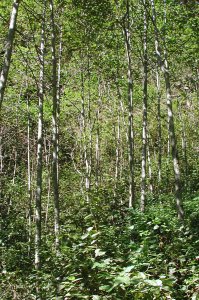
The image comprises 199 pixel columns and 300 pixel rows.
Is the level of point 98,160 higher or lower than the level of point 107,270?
higher

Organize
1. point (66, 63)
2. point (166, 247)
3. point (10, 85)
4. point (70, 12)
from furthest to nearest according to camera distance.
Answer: point (66, 63), point (10, 85), point (70, 12), point (166, 247)

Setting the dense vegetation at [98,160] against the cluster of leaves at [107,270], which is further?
the dense vegetation at [98,160]

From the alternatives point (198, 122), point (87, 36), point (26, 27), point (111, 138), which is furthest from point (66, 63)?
point (198, 122)

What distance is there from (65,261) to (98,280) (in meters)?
1.00

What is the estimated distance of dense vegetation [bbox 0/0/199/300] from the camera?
11.5ft

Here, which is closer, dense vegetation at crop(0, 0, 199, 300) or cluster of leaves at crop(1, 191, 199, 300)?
cluster of leaves at crop(1, 191, 199, 300)

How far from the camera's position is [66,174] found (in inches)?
992

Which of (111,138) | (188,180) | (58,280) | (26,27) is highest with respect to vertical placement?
(26,27)

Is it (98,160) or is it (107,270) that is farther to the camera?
(98,160)

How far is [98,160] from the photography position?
20281 millimetres

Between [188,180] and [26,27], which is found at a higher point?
[26,27]

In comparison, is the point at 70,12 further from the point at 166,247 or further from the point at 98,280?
the point at 98,280

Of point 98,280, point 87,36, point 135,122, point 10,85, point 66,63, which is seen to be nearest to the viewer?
point 98,280

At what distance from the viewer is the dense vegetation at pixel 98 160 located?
11.5ft
